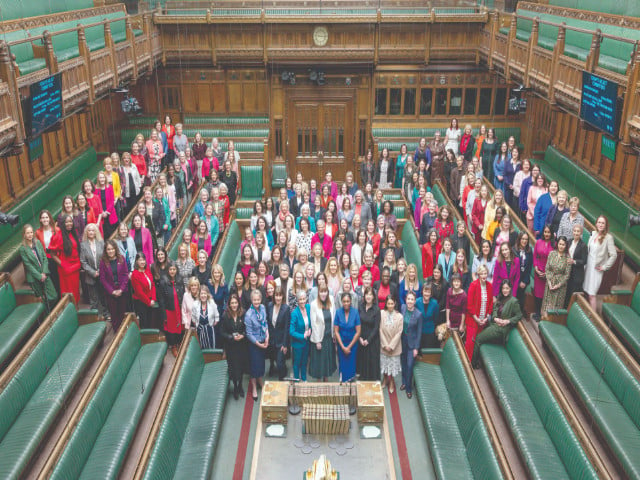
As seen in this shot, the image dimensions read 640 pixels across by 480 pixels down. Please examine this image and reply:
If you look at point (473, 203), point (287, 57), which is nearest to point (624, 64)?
point (473, 203)

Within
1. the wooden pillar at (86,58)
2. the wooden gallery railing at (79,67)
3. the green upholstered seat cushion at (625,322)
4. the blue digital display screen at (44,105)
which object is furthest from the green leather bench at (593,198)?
the wooden pillar at (86,58)

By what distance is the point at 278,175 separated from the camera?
15.3m

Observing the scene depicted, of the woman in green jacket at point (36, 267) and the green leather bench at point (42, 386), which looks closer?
the green leather bench at point (42, 386)

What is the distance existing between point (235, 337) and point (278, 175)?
864 cm

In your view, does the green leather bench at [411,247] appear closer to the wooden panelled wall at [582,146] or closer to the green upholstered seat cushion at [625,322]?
the green upholstered seat cushion at [625,322]

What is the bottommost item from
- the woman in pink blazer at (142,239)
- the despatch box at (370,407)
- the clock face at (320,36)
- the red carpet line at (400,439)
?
the red carpet line at (400,439)

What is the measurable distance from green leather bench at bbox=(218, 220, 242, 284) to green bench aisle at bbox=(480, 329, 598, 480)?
4122mm

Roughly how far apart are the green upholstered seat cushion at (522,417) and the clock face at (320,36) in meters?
9.96

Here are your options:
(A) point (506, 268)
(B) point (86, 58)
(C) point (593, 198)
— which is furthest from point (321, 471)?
(C) point (593, 198)

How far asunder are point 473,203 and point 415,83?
22.7 feet

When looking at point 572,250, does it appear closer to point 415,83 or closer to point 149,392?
point 149,392

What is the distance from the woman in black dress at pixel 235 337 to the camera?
7.12m

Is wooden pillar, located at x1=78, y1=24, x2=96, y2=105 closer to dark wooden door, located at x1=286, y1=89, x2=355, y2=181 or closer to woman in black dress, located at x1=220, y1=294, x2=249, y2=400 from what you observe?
woman in black dress, located at x1=220, y1=294, x2=249, y2=400

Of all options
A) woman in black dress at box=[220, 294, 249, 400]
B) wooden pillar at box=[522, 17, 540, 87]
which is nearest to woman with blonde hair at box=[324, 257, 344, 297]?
woman in black dress at box=[220, 294, 249, 400]
